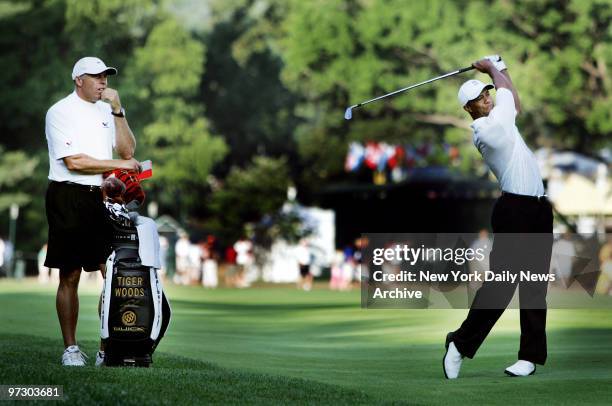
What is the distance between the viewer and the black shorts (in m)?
11.6

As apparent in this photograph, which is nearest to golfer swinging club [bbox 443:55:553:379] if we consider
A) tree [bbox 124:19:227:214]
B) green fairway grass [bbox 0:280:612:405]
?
green fairway grass [bbox 0:280:612:405]

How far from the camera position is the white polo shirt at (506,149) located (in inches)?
463

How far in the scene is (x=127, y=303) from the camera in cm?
1122

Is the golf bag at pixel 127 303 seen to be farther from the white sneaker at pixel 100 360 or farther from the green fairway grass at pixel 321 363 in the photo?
the green fairway grass at pixel 321 363

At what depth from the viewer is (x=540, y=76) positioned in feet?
177

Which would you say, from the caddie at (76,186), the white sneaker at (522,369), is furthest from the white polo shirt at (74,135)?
the white sneaker at (522,369)

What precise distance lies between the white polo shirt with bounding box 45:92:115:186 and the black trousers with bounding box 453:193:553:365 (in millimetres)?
3059

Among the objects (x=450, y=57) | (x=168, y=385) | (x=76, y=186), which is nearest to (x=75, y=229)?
(x=76, y=186)

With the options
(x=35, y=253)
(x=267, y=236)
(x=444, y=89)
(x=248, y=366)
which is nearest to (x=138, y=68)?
(x=35, y=253)

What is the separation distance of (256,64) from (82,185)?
290 feet

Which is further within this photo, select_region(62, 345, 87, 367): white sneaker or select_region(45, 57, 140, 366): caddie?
select_region(45, 57, 140, 366): caddie

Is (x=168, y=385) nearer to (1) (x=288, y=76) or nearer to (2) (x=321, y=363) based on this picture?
(2) (x=321, y=363)

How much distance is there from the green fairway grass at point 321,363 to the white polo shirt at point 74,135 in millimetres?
1425

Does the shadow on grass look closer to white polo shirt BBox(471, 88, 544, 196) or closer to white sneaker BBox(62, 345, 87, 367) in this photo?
white sneaker BBox(62, 345, 87, 367)
